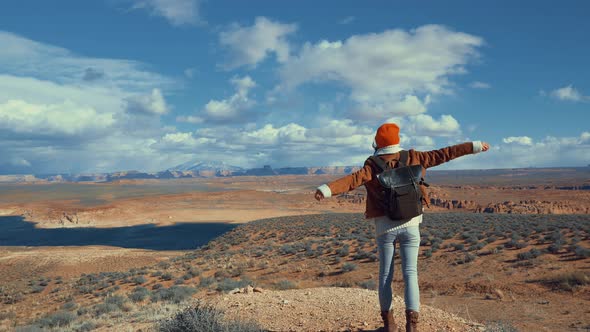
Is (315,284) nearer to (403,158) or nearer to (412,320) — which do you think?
(412,320)

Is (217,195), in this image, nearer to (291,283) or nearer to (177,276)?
(177,276)

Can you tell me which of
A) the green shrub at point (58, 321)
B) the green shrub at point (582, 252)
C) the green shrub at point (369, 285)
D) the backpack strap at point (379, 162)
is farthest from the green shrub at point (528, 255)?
the green shrub at point (58, 321)

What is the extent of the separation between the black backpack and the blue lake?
38.1 metres

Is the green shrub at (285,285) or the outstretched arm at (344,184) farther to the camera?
the green shrub at (285,285)

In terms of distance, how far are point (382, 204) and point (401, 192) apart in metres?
0.22

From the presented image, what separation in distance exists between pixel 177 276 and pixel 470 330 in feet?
46.6

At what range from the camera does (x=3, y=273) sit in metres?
25.7

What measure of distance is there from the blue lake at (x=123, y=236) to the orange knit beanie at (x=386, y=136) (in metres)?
37.9

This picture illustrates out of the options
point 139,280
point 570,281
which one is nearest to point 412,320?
point 570,281

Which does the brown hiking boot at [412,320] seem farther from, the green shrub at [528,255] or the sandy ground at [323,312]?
the green shrub at [528,255]

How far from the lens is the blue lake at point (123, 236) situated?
43.6 metres

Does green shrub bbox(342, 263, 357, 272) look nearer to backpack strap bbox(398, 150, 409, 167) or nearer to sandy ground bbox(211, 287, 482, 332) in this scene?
sandy ground bbox(211, 287, 482, 332)

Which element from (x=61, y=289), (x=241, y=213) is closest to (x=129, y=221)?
(x=241, y=213)

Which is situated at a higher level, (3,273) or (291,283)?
(291,283)
